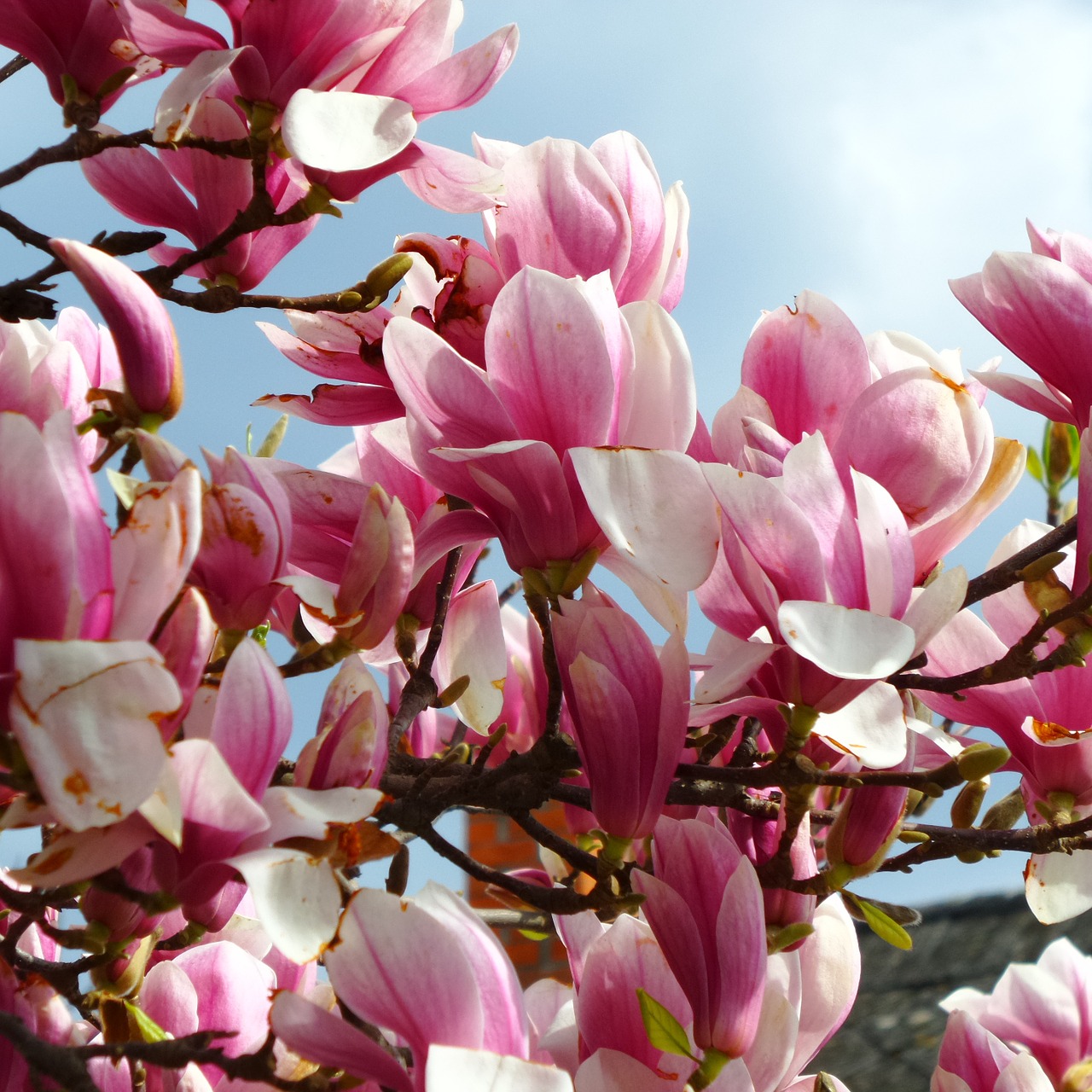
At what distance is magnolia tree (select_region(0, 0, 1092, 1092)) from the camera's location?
0.53m

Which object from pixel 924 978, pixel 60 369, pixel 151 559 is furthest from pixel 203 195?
pixel 924 978

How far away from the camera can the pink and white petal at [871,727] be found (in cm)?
66

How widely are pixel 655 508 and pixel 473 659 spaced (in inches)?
15.2

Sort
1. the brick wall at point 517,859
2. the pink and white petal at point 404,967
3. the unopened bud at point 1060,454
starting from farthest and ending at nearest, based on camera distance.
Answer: the brick wall at point 517,859 < the unopened bud at point 1060,454 < the pink and white petal at point 404,967

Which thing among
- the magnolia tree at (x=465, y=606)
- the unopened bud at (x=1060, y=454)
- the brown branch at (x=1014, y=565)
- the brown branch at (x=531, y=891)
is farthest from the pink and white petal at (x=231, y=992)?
the unopened bud at (x=1060, y=454)

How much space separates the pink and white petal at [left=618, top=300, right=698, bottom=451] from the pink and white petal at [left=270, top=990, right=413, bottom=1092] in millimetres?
359

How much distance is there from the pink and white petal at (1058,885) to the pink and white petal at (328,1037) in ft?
1.90

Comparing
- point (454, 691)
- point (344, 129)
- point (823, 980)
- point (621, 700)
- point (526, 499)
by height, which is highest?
point (344, 129)

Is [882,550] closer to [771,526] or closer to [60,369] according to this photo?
[771,526]

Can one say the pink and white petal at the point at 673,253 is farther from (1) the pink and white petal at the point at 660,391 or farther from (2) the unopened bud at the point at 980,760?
(2) the unopened bud at the point at 980,760

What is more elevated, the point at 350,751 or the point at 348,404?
the point at 348,404

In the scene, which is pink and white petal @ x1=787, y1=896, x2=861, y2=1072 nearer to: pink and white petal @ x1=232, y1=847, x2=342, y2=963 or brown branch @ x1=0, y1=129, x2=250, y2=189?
pink and white petal @ x1=232, y1=847, x2=342, y2=963

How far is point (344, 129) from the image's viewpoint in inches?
29.9

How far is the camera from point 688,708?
2.42 ft
